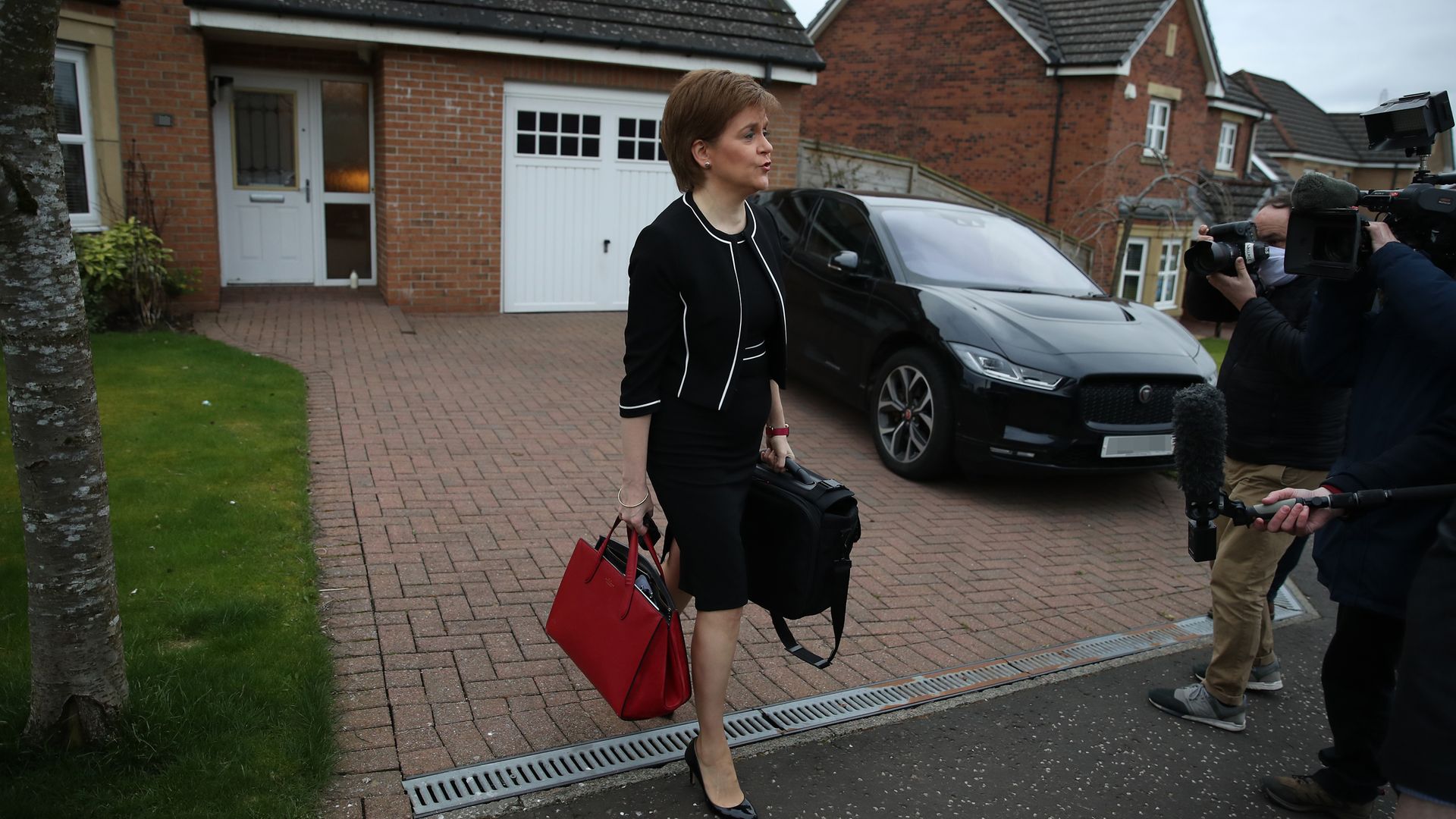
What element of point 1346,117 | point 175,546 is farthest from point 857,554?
point 1346,117

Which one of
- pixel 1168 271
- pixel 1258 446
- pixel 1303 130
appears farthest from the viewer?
pixel 1303 130

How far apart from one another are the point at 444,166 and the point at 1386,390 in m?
9.98

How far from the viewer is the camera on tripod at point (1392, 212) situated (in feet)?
8.35

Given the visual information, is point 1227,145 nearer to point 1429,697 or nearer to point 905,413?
point 905,413

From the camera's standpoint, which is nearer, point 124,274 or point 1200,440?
point 1200,440

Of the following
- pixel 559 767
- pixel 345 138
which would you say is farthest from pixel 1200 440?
pixel 345 138

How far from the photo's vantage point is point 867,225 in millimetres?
7582

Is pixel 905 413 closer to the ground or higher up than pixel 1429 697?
closer to the ground

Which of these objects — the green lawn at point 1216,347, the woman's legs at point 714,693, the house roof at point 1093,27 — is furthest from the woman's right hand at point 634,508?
the house roof at point 1093,27

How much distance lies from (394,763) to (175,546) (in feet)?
6.51

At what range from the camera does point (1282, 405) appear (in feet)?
12.2

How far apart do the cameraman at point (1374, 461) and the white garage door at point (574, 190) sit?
9407 millimetres

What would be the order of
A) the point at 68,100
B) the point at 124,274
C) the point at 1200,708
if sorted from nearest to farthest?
the point at 1200,708 < the point at 124,274 < the point at 68,100

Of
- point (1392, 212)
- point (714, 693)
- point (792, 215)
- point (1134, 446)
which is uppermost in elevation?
point (1392, 212)
